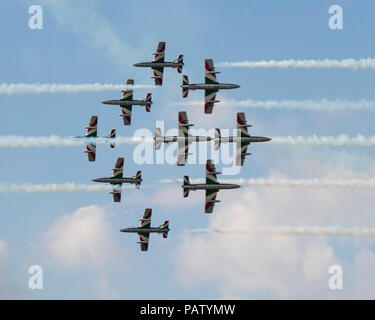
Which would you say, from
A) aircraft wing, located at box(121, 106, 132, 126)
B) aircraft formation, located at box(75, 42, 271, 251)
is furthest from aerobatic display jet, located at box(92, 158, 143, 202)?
aircraft wing, located at box(121, 106, 132, 126)

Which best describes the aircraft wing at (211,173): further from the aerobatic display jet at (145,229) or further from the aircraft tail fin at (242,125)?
the aerobatic display jet at (145,229)

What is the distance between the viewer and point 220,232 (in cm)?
14638

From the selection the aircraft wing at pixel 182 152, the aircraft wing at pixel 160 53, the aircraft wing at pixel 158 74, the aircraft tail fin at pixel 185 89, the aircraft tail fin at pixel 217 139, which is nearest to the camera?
the aircraft wing at pixel 182 152

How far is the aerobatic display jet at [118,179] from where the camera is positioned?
528 ft

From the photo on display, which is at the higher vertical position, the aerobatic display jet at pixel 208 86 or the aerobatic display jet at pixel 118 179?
the aerobatic display jet at pixel 208 86

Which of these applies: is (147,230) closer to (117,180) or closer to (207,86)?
(117,180)

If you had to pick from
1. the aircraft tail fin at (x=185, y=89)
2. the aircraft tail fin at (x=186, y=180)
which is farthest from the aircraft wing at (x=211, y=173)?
the aircraft tail fin at (x=185, y=89)

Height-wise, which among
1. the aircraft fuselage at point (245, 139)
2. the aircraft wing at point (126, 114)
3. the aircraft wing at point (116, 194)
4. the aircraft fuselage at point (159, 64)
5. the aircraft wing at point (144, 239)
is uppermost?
the aircraft fuselage at point (159, 64)

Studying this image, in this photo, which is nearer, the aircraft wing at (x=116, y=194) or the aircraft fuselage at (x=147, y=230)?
the aircraft wing at (x=116, y=194)

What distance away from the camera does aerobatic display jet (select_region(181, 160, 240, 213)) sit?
154 metres

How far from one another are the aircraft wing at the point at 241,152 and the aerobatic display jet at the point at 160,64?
1469cm

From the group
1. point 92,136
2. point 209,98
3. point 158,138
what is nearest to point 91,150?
point 92,136
